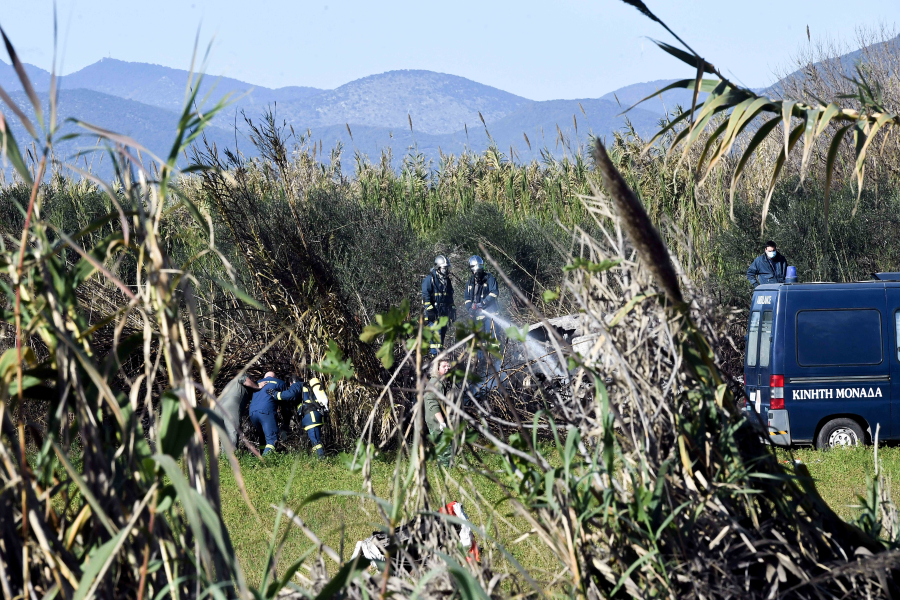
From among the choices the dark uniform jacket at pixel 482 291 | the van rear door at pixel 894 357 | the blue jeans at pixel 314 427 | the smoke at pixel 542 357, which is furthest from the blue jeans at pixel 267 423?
the van rear door at pixel 894 357

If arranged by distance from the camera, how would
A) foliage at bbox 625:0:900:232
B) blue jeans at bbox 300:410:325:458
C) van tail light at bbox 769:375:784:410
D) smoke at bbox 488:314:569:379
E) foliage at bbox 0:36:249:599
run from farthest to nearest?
van tail light at bbox 769:375:784:410
blue jeans at bbox 300:410:325:458
foliage at bbox 625:0:900:232
smoke at bbox 488:314:569:379
foliage at bbox 0:36:249:599

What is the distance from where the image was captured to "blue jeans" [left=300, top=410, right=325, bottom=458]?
9.44m

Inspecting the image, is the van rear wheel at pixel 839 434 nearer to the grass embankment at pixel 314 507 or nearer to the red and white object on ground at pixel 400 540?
the grass embankment at pixel 314 507

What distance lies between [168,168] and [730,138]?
2265mm

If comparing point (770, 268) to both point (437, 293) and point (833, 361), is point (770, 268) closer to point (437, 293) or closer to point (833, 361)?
point (833, 361)

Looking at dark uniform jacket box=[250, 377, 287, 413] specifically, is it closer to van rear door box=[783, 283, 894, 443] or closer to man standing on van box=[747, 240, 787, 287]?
van rear door box=[783, 283, 894, 443]

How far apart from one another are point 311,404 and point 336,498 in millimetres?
3230

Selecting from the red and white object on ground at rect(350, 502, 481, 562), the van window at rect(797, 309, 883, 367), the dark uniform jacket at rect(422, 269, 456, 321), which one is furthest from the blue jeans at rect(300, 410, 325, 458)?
the red and white object on ground at rect(350, 502, 481, 562)

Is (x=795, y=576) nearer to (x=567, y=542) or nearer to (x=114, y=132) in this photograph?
(x=567, y=542)

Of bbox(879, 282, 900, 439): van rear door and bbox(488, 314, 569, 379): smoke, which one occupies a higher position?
bbox(488, 314, 569, 379): smoke

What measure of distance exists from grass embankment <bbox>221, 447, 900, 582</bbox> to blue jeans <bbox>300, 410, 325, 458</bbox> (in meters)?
0.14

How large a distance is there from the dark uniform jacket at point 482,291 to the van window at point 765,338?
15.0 ft

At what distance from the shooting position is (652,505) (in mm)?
2320

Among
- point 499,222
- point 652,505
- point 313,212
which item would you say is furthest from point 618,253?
point 499,222
